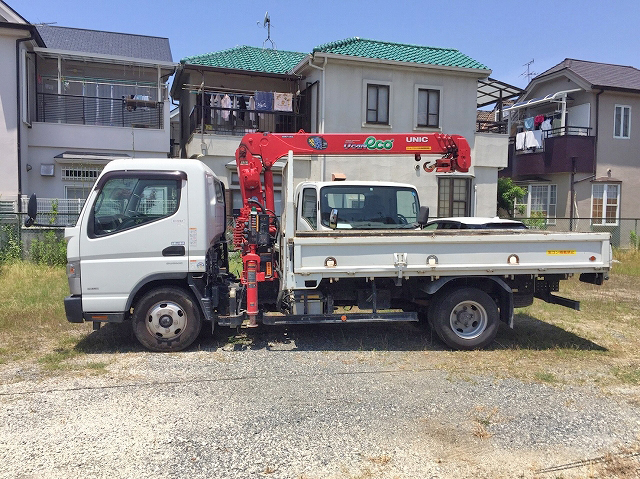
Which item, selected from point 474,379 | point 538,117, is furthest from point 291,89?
point 474,379

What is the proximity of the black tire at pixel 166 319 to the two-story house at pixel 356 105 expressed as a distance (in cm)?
1011

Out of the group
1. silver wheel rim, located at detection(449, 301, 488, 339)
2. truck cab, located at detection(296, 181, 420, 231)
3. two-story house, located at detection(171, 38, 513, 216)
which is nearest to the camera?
silver wheel rim, located at detection(449, 301, 488, 339)

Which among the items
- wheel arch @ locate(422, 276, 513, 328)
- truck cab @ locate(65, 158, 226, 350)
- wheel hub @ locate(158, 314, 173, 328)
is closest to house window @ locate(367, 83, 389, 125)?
wheel arch @ locate(422, 276, 513, 328)

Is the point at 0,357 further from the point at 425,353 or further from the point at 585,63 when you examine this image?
the point at 585,63

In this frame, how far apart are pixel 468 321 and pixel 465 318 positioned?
0.06 meters

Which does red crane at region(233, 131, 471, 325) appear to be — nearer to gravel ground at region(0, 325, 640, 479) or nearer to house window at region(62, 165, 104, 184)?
gravel ground at region(0, 325, 640, 479)

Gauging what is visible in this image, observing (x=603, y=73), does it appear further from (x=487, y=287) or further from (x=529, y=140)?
(x=487, y=287)

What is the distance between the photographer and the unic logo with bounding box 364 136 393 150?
7223mm

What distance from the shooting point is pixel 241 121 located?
17.6 metres

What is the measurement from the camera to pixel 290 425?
4438 mm

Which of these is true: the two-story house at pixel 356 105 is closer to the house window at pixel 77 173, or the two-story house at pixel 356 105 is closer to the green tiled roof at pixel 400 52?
the green tiled roof at pixel 400 52

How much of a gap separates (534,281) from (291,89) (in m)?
13.6

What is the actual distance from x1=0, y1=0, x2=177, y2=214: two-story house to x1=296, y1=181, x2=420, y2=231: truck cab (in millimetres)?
10136

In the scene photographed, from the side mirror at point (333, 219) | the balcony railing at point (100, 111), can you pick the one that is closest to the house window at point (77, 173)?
the balcony railing at point (100, 111)
